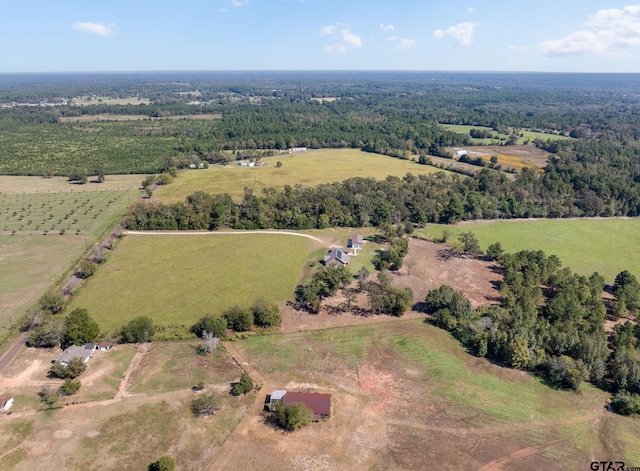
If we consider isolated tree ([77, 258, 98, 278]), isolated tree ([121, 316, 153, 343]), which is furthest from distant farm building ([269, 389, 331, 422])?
isolated tree ([77, 258, 98, 278])

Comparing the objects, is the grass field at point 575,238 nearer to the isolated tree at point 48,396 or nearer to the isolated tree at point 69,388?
the isolated tree at point 69,388

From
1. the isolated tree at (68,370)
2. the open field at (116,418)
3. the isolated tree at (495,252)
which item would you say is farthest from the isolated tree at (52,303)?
the isolated tree at (495,252)

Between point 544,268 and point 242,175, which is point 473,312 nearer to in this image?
point 544,268

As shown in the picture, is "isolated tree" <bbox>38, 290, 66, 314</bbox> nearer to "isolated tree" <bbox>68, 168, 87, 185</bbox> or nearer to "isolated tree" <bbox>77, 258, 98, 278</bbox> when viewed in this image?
"isolated tree" <bbox>77, 258, 98, 278</bbox>

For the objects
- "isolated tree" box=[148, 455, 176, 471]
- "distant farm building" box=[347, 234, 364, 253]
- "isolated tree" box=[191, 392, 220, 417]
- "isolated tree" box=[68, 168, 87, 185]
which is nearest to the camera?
"isolated tree" box=[148, 455, 176, 471]

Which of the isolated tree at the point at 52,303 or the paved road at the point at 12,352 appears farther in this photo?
the isolated tree at the point at 52,303

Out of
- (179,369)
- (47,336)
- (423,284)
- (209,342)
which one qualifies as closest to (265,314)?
(209,342)

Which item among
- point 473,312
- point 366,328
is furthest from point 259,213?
point 473,312
